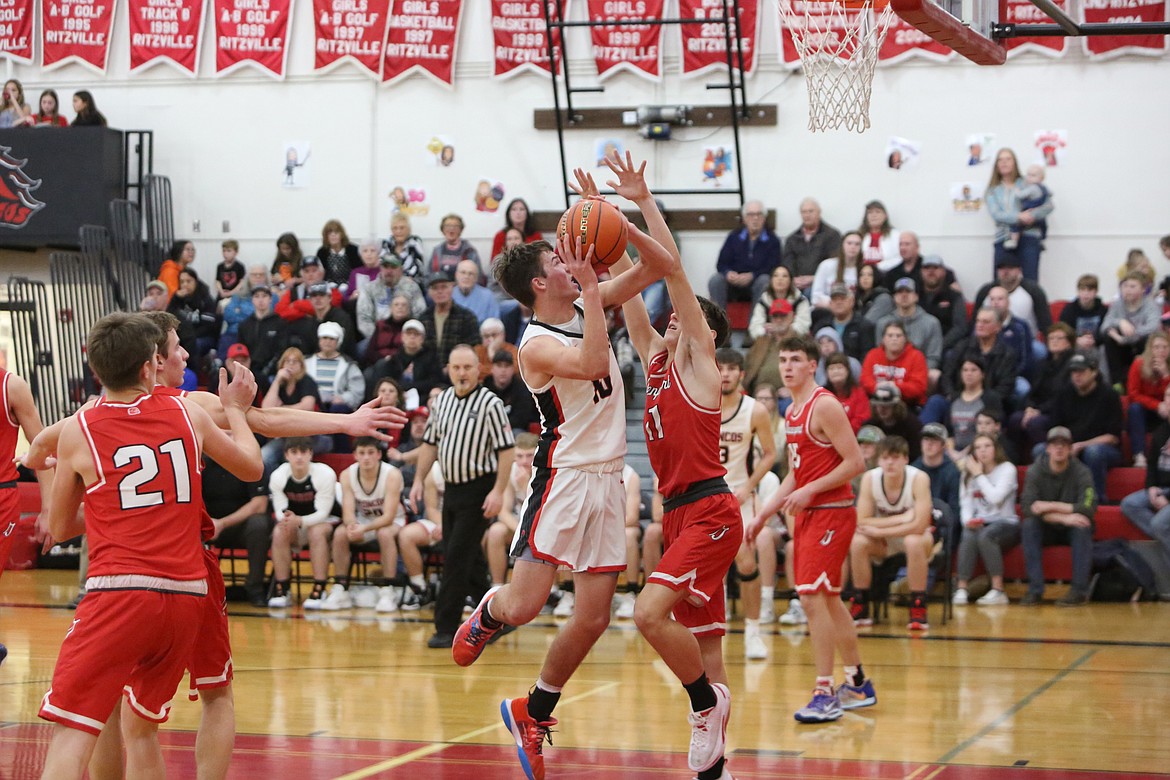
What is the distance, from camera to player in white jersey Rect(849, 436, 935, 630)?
10.1 meters

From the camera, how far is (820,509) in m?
6.97

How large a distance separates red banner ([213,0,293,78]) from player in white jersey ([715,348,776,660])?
9.42m

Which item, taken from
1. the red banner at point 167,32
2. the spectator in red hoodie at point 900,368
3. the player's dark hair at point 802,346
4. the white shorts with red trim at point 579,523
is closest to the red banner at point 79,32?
the red banner at point 167,32

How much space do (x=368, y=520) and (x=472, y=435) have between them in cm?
280

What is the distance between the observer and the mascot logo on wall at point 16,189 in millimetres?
16016

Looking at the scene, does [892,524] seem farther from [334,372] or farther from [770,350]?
[334,372]

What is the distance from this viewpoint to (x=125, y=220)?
15938mm

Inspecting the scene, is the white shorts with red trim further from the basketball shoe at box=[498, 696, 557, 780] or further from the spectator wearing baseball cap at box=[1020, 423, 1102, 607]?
the spectator wearing baseball cap at box=[1020, 423, 1102, 607]

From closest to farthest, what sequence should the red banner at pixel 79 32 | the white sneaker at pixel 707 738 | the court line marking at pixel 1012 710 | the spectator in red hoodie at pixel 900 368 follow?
the white sneaker at pixel 707 738 → the court line marking at pixel 1012 710 → the spectator in red hoodie at pixel 900 368 → the red banner at pixel 79 32

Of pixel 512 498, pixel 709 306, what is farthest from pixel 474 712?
pixel 512 498

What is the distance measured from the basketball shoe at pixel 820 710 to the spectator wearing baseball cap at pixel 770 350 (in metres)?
5.82

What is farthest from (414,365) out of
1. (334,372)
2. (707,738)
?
(707,738)

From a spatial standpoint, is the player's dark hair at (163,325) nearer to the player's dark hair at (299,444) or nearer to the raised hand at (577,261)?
the raised hand at (577,261)

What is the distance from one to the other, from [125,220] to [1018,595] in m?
10.4
